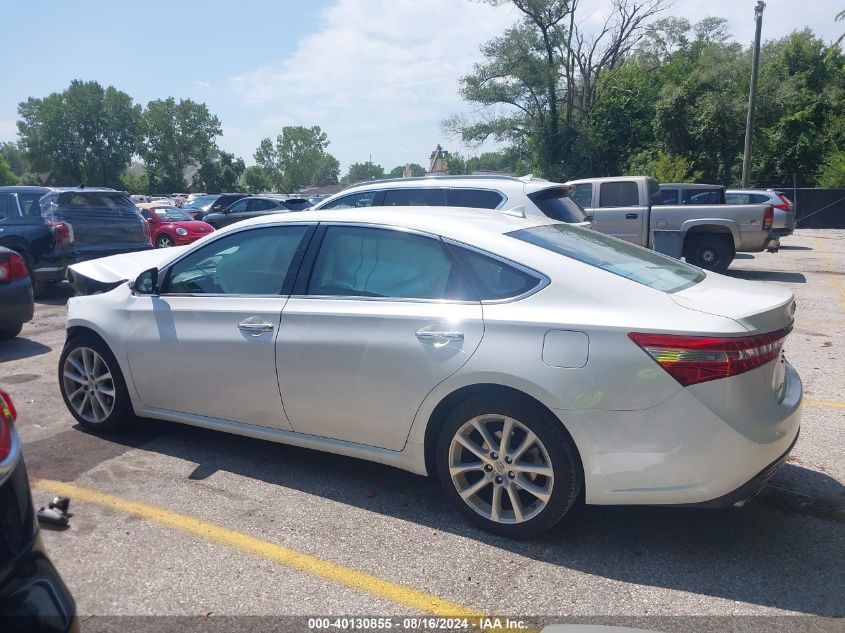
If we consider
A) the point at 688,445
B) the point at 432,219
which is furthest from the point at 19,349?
the point at 688,445

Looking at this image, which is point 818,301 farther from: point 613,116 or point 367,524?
point 613,116

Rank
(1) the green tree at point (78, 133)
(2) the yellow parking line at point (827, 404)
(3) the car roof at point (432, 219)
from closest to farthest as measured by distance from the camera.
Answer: (3) the car roof at point (432, 219)
(2) the yellow parking line at point (827, 404)
(1) the green tree at point (78, 133)

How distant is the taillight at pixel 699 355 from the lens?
2.99m

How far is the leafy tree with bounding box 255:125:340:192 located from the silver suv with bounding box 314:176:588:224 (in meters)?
113

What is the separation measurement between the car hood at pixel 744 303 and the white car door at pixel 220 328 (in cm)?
222

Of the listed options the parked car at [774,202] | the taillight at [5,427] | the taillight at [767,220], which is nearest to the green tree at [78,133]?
the parked car at [774,202]

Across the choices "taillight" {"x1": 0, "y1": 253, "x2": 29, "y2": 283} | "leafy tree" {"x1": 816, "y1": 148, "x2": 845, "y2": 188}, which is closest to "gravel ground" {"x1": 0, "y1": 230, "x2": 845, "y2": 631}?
"taillight" {"x1": 0, "y1": 253, "x2": 29, "y2": 283}

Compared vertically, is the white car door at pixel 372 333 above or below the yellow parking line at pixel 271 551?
above

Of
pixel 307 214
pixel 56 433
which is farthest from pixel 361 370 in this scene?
pixel 56 433

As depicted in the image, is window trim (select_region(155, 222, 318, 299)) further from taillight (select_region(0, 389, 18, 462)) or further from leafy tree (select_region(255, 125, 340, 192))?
leafy tree (select_region(255, 125, 340, 192))

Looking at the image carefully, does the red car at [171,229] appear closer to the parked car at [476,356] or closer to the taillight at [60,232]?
the taillight at [60,232]

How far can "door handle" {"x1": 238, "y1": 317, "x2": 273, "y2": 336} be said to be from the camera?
404 cm

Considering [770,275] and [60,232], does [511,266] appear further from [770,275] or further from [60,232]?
[770,275]

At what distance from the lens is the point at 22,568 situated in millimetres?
1908
